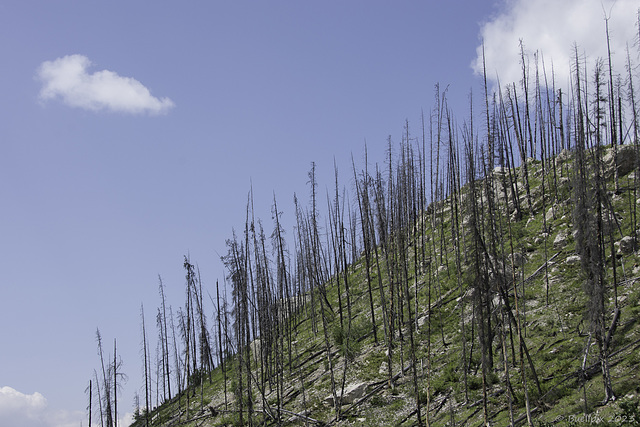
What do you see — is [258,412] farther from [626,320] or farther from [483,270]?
[626,320]

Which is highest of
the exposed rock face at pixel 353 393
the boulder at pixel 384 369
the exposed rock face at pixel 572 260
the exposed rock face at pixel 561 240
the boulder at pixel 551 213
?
the boulder at pixel 551 213

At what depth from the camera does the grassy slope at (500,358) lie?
23844 millimetres

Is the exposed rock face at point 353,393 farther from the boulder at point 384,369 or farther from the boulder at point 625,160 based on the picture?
the boulder at point 625,160

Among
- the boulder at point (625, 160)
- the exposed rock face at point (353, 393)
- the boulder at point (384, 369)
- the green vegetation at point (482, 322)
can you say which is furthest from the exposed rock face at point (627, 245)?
the exposed rock face at point (353, 393)

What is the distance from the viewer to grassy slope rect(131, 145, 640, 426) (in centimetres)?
2384

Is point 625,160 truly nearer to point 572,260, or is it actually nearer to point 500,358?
point 572,260

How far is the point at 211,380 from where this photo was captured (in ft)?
181

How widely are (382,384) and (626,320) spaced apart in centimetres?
1472

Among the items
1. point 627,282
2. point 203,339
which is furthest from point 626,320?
point 203,339

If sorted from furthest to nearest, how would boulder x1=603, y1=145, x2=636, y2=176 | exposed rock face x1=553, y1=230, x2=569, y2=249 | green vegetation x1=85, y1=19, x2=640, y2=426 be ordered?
boulder x1=603, y1=145, x2=636, y2=176, exposed rock face x1=553, y1=230, x2=569, y2=249, green vegetation x1=85, y1=19, x2=640, y2=426

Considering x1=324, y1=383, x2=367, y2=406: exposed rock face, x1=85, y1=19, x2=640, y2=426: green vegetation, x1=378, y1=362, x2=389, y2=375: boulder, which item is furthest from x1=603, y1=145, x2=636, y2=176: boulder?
x1=324, y1=383, x2=367, y2=406: exposed rock face

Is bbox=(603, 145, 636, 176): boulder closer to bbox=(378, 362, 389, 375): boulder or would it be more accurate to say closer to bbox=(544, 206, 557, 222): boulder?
bbox=(544, 206, 557, 222): boulder

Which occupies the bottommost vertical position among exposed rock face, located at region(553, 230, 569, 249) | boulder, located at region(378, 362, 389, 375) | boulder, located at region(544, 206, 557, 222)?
boulder, located at region(378, 362, 389, 375)

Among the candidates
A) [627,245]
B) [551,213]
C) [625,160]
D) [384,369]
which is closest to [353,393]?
[384,369]
